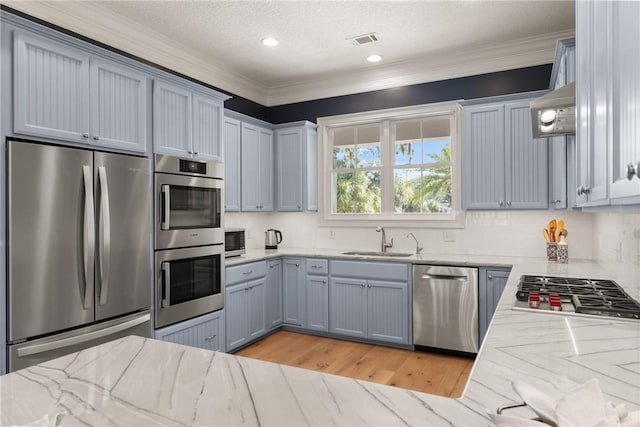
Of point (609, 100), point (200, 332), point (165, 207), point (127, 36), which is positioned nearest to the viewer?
point (609, 100)

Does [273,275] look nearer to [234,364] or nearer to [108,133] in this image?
[108,133]

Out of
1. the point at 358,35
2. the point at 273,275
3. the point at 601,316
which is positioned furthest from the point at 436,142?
the point at 601,316

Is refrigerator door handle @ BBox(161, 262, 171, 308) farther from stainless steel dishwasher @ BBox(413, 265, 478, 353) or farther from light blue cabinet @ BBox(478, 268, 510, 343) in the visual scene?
light blue cabinet @ BBox(478, 268, 510, 343)

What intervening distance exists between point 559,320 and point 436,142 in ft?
10.3

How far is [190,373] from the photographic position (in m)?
1.00

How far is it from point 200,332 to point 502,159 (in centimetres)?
305

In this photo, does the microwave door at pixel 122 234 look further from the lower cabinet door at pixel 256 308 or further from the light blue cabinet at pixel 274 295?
the light blue cabinet at pixel 274 295

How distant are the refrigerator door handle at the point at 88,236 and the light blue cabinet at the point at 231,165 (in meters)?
1.67

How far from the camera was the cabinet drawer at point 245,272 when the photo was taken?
12.4 ft

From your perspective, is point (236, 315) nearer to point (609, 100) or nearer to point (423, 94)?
point (423, 94)

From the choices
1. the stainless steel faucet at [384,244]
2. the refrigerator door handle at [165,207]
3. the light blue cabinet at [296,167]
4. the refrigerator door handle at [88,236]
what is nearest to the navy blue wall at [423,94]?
the light blue cabinet at [296,167]

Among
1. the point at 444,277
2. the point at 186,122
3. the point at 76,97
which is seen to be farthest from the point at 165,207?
the point at 444,277

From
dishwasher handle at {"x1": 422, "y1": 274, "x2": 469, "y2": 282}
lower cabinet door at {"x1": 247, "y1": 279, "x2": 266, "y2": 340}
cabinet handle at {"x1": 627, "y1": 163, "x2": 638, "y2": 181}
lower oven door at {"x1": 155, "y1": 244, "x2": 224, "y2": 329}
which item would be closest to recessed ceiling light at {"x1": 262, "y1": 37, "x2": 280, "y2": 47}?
lower oven door at {"x1": 155, "y1": 244, "x2": 224, "y2": 329}

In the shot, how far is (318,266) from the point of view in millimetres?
4340
